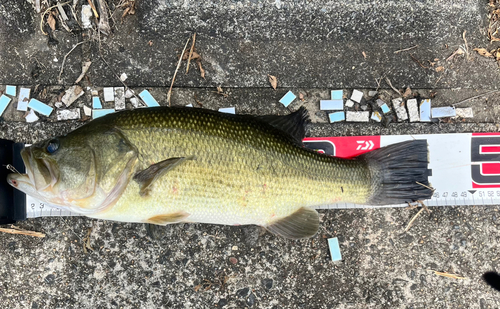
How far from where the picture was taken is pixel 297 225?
7.44 ft

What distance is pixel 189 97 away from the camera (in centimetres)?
270

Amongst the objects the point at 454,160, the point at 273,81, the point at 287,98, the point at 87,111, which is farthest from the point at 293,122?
the point at 87,111

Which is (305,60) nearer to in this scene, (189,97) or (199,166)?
(189,97)

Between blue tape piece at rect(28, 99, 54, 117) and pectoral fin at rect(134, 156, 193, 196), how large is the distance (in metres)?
1.31

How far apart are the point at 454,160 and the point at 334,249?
4.29 ft

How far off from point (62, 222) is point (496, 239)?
3810 mm

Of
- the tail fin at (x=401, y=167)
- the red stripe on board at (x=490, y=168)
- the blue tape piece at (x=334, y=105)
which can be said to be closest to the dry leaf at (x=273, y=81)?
the blue tape piece at (x=334, y=105)

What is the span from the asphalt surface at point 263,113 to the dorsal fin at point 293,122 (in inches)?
15.1

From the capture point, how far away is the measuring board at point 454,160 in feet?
8.75

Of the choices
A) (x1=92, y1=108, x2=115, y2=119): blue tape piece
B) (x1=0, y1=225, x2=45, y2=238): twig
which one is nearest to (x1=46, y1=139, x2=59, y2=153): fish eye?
(x1=92, y1=108, x2=115, y2=119): blue tape piece

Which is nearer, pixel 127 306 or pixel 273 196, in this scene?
pixel 273 196

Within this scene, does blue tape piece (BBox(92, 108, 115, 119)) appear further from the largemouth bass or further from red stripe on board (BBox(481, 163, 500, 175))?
red stripe on board (BBox(481, 163, 500, 175))

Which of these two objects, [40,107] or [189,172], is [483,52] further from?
[40,107]

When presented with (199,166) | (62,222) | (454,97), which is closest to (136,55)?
(199,166)
